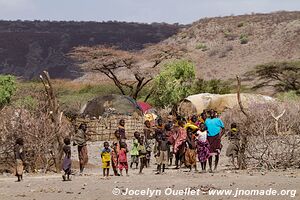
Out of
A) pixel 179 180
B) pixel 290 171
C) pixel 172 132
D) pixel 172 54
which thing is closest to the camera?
pixel 179 180

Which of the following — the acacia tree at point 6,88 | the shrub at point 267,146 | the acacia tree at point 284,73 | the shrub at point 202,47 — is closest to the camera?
the shrub at point 267,146

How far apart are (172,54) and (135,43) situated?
179 ft

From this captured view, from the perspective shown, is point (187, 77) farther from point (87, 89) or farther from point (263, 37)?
point (263, 37)

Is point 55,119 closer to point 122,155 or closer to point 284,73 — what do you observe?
point 122,155

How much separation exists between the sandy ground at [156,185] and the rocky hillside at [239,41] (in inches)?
2144

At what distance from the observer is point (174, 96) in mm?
39125

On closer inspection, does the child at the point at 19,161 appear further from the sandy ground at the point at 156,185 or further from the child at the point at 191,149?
the child at the point at 191,149

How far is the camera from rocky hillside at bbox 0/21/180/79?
314ft

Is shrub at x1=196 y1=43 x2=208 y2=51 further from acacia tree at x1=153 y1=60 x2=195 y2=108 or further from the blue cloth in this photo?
the blue cloth

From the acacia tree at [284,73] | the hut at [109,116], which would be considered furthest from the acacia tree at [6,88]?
the acacia tree at [284,73]

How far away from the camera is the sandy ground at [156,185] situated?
38.9ft

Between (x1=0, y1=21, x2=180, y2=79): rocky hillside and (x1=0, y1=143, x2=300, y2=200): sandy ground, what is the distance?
259 ft

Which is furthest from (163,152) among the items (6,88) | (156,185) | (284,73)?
(284,73)

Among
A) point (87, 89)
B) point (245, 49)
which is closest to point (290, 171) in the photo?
point (87, 89)
